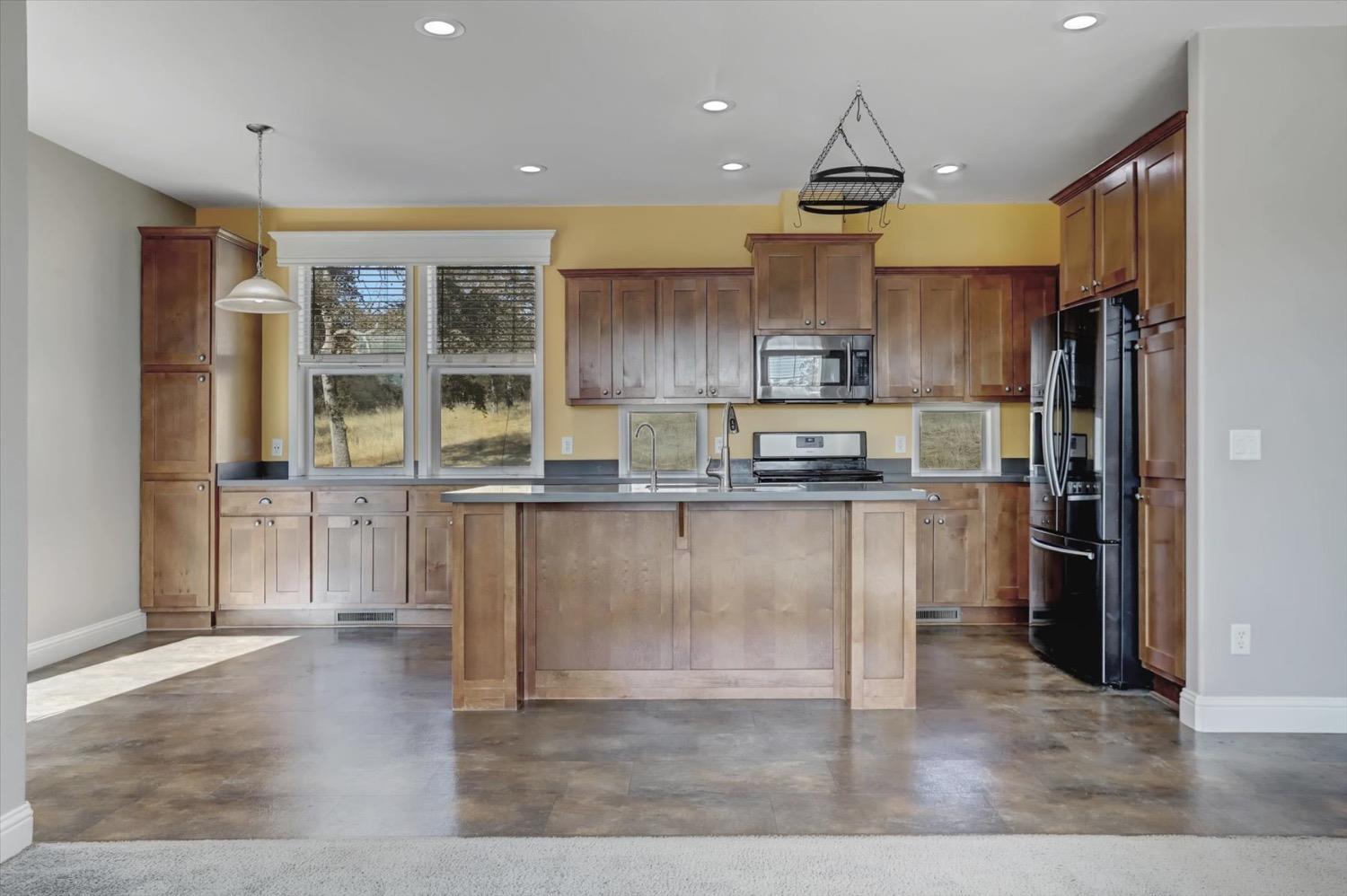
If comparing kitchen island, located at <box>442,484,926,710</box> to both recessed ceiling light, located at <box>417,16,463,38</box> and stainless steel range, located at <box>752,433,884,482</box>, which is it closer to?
recessed ceiling light, located at <box>417,16,463,38</box>

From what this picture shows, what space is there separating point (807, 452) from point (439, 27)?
11.8 feet

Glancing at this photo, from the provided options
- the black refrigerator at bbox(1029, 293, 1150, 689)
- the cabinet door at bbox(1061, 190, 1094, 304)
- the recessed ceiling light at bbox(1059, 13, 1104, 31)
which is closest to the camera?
the recessed ceiling light at bbox(1059, 13, 1104, 31)

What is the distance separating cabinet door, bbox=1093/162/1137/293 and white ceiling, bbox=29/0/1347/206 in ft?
1.34

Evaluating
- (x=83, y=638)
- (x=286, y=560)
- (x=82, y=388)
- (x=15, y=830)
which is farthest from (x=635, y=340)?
(x=15, y=830)

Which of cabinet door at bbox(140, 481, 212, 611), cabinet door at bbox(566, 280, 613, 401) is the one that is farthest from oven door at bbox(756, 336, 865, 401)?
cabinet door at bbox(140, 481, 212, 611)

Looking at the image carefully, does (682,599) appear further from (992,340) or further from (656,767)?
(992,340)

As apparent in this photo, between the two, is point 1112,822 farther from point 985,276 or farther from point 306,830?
point 985,276

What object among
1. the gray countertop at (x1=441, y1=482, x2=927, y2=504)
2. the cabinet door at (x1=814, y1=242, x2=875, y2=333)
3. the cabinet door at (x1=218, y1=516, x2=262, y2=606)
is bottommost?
the cabinet door at (x1=218, y1=516, x2=262, y2=606)

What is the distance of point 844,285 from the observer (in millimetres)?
5621

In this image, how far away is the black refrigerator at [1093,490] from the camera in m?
4.04

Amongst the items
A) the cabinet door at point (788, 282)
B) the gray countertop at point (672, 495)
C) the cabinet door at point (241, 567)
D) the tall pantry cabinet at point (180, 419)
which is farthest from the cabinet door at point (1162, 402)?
the tall pantry cabinet at point (180, 419)

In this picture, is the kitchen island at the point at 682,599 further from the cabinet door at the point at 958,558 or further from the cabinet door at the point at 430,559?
the cabinet door at the point at 958,558

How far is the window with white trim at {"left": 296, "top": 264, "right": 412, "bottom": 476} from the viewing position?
20.1 ft

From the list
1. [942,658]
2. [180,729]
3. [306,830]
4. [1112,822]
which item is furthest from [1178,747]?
[180,729]
